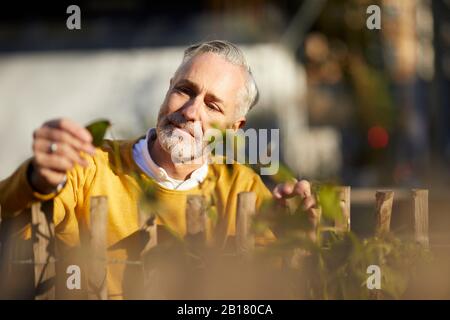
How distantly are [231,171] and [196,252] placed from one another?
0.59 meters

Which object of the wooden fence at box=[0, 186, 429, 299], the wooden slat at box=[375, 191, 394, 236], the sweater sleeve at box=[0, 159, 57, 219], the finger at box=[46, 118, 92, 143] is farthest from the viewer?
the wooden slat at box=[375, 191, 394, 236]

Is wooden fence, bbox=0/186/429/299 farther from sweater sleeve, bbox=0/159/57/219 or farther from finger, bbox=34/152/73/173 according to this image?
finger, bbox=34/152/73/173

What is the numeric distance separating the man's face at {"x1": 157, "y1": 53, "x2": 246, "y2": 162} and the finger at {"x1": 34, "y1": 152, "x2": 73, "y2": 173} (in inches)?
23.1

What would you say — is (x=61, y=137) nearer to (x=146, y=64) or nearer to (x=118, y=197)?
(x=118, y=197)

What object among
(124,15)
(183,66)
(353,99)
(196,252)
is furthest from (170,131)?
(353,99)

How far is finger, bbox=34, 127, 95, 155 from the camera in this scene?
72.3 inches

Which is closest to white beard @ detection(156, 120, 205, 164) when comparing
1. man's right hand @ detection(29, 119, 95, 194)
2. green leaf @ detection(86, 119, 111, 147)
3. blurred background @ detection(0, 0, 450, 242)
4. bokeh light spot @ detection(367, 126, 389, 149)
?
green leaf @ detection(86, 119, 111, 147)

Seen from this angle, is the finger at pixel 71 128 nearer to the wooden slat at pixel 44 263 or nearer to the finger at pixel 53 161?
the finger at pixel 53 161

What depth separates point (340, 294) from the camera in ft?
6.59

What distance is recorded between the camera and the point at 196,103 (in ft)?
7.99

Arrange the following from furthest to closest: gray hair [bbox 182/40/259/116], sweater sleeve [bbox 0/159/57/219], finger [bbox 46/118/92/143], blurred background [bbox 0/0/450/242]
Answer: blurred background [bbox 0/0/450/242], gray hair [bbox 182/40/259/116], sweater sleeve [bbox 0/159/57/219], finger [bbox 46/118/92/143]

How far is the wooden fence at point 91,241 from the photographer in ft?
6.77
